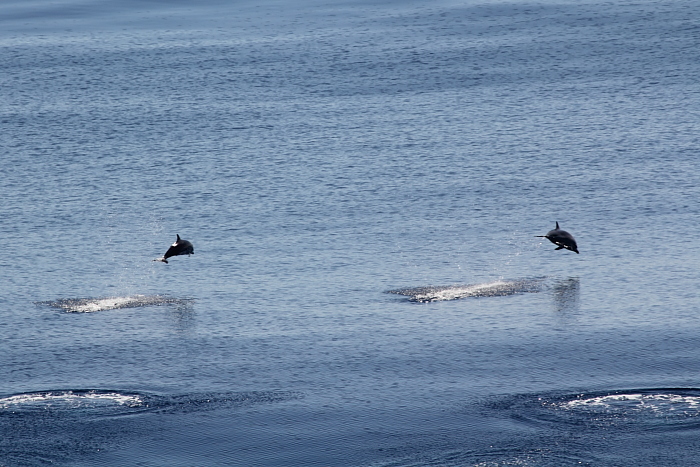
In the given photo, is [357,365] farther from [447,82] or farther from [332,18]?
[332,18]

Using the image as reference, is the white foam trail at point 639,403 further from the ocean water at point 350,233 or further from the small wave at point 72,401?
the small wave at point 72,401

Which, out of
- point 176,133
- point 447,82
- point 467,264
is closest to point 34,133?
point 176,133

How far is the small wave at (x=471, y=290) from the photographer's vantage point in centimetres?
4653

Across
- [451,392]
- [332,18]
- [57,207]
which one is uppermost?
[332,18]

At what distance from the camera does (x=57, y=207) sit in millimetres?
64312

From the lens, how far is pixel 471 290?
1865 inches

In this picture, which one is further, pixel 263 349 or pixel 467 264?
pixel 467 264

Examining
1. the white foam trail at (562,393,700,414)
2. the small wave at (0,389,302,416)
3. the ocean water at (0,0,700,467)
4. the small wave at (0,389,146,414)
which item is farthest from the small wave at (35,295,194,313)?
the white foam trail at (562,393,700,414)

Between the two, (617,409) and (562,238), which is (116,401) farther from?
(562,238)

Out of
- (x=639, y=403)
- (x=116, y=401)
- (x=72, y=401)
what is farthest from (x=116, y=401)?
(x=639, y=403)

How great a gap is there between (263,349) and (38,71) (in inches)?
2452

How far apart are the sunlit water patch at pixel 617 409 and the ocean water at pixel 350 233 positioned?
4.0 inches

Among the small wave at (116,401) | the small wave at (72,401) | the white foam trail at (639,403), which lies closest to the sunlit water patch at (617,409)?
the white foam trail at (639,403)

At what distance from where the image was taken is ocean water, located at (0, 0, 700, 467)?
33469 mm
